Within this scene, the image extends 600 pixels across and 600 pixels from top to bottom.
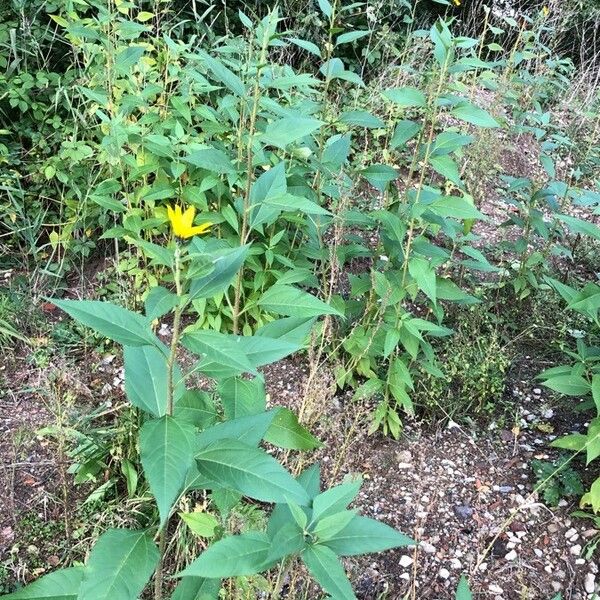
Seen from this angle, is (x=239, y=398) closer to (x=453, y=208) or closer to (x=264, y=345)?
(x=264, y=345)

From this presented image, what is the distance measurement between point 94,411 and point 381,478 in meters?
1.18

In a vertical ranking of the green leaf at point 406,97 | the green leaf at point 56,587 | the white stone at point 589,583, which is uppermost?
the green leaf at point 406,97

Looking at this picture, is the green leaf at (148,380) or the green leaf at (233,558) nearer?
the green leaf at (233,558)

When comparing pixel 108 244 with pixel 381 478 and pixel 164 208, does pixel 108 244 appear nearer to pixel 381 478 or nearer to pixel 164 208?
pixel 164 208

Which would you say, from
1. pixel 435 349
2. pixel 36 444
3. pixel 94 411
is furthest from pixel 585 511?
pixel 36 444

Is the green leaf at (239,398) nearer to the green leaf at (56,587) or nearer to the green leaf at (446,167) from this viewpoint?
the green leaf at (56,587)

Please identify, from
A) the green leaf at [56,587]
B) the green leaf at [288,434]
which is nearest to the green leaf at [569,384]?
the green leaf at [288,434]

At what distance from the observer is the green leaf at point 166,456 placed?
3.39 feet

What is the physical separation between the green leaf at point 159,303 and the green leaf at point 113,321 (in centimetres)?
5

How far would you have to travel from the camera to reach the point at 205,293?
1146mm

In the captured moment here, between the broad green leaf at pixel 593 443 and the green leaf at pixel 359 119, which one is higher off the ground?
the green leaf at pixel 359 119

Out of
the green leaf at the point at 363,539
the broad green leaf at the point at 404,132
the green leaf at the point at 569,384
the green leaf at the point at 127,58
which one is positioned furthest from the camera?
the green leaf at the point at 127,58

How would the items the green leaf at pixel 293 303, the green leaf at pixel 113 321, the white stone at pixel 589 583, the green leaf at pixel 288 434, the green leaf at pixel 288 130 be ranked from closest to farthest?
the green leaf at pixel 113 321 → the green leaf at pixel 288 434 → the green leaf at pixel 293 303 → the green leaf at pixel 288 130 → the white stone at pixel 589 583

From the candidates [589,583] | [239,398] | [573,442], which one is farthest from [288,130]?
[589,583]
